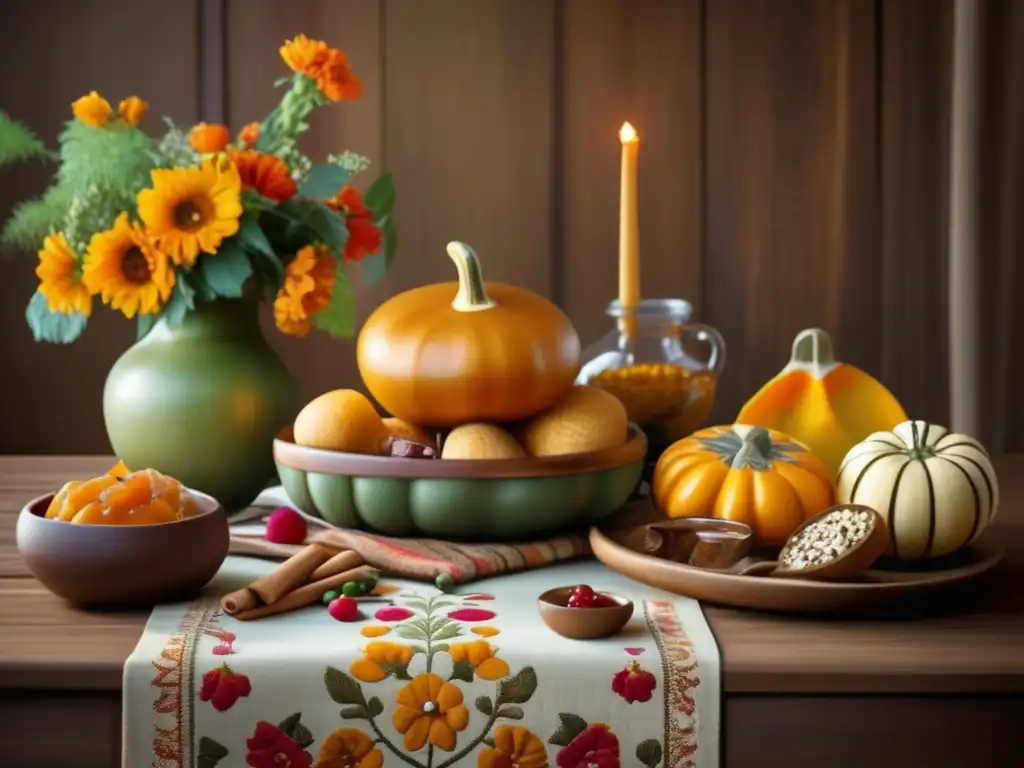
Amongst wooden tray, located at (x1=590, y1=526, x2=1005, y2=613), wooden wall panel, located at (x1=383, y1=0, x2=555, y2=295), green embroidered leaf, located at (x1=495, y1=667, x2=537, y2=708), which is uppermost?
wooden wall panel, located at (x1=383, y1=0, x2=555, y2=295)

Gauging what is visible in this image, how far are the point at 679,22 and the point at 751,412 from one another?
1602mm

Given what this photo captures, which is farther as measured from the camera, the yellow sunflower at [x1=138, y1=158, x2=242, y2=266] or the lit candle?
the lit candle

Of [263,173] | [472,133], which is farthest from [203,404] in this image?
[472,133]

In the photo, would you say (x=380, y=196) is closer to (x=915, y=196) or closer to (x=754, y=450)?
(x=754, y=450)

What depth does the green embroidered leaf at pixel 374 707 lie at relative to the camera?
74 centimetres

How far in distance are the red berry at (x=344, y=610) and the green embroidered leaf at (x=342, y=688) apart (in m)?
0.08

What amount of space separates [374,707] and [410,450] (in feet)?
0.92

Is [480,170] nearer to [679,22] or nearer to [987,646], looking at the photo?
[679,22]

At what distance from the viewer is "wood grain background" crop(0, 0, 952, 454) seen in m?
2.54

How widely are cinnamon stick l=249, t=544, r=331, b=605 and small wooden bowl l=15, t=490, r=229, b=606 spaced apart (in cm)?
4

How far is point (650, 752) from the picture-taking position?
735 millimetres

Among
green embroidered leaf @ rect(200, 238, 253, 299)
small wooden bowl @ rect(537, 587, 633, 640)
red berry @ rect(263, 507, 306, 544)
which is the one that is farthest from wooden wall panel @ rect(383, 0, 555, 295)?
small wooden bowl @ rect(537, 587, 633, 640)

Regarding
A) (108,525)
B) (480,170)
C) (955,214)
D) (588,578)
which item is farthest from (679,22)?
(108,525)

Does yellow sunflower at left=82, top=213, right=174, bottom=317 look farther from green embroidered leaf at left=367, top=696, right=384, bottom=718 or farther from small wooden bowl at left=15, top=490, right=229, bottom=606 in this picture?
green embroidered leaf at left=367, top=696, right=384, bottom=718
